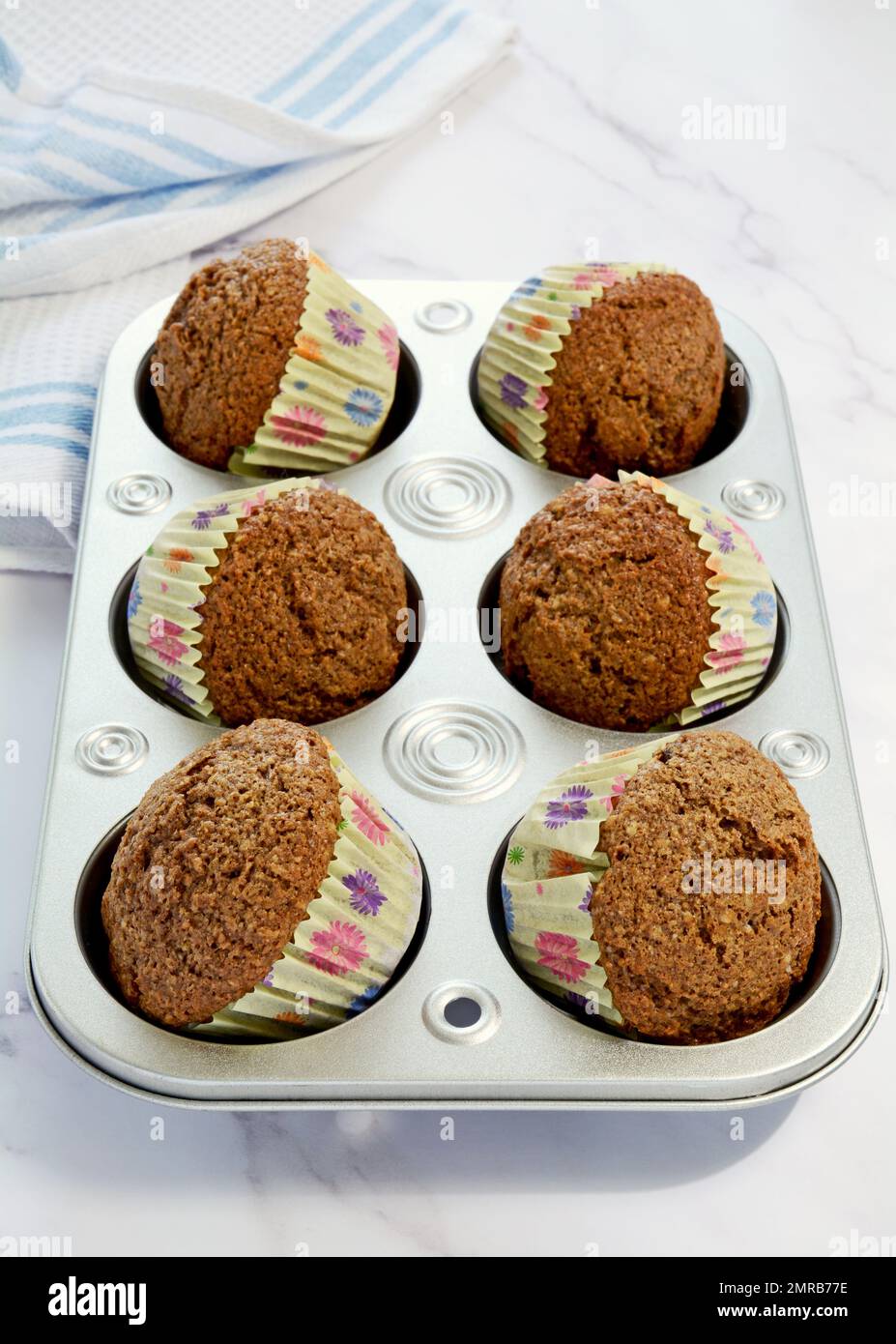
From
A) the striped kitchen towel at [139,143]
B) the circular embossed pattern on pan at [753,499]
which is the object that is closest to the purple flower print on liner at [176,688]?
the striped kitchen towel at [139,143]

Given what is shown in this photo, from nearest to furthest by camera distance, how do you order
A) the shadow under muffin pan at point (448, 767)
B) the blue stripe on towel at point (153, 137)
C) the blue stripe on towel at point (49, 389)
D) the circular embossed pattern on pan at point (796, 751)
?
the shadow under muffin pan at point (448, 767), the circular embossed pattern on pan at point (796, 751), the blue stripe on towel at point (49, 389), the blue stripe on towel at point (153, 137)

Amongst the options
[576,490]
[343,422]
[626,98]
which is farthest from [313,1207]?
[626,98]

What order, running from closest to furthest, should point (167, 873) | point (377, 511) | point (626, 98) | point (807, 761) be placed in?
point (167, 873) → point (807, 761) → point (377, 511) → point (626, 98)

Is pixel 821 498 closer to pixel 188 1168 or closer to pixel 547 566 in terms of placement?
pixel 547 566

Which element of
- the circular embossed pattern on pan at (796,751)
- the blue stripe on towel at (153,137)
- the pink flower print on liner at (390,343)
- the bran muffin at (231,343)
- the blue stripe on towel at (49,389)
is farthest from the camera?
the blue stripe on towel at (153,137)

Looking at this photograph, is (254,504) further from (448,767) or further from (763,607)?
(763,607)

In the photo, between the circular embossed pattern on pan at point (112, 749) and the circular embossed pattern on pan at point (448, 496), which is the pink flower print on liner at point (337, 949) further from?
the circular embossed pattern on pan at point (448, 496)

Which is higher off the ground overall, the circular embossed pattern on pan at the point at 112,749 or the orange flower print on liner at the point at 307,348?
the orange flower print on liner at the point at 307,348

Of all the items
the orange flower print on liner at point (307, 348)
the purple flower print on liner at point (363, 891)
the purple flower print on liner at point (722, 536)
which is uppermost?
the purple flower print on liner at point (722, 536)

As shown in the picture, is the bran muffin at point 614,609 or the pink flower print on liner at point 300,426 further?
the pink flower print on liner at point 300,426
